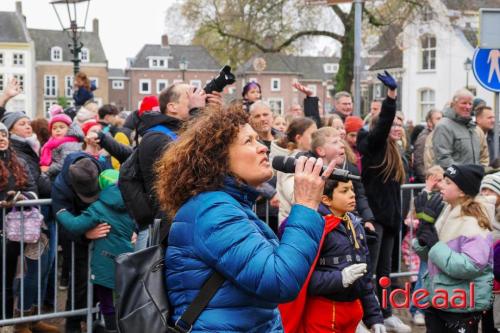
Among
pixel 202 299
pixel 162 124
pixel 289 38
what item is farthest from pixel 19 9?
pixel 202 299

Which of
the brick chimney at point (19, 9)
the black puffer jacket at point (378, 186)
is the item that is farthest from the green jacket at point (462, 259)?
the brick chimney at point (19, 9)

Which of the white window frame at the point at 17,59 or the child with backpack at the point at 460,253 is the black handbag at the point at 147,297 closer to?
the child with backpack at the point at 460,253

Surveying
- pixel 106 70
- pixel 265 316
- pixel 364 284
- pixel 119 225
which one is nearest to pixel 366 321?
pixel 364 284

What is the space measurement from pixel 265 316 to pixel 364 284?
6.10 feet

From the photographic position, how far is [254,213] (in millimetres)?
2982

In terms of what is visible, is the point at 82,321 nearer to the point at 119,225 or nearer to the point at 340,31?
the point at 119,225

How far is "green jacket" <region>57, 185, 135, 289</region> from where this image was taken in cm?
601

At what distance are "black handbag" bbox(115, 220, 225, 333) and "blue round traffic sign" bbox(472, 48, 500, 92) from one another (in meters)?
6.55

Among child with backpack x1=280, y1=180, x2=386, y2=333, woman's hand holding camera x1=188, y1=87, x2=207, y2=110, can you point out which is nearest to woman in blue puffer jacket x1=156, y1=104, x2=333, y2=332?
child with backpack x1=280, y1=180, x2=386, y2=333

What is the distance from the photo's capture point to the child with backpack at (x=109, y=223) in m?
6.01

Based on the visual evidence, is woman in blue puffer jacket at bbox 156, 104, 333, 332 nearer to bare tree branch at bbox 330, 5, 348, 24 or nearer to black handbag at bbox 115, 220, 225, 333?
black handbag at bbox 115, 220, 225, 333

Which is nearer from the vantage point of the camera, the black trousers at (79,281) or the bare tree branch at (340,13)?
the black trousers at (79,281)

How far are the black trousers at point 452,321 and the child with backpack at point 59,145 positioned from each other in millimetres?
4083

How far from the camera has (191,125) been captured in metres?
3.13
